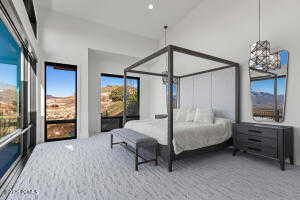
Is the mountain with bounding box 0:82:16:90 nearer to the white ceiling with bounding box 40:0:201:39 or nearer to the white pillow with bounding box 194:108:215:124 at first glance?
the white ceiling with bounding box 40:0:201:39

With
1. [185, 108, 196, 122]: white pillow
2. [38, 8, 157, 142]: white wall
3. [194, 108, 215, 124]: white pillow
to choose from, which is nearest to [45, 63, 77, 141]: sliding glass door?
[38, 8, 157, 142]: white wall

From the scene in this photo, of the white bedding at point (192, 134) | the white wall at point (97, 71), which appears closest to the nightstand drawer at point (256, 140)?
the white bedding at point (192, 134)

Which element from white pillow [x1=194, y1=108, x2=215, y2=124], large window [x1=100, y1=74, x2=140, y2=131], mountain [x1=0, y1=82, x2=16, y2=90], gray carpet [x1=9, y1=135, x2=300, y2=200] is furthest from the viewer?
large window [x1=100, y1=74, x2=140, y2=131]

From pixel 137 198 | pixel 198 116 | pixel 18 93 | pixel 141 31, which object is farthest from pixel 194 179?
pixel 141 31

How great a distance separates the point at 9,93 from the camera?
9.53ft

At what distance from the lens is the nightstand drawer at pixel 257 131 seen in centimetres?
273

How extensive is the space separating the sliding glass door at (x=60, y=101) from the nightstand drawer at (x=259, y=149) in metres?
4.74

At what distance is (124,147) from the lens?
3889 millimetres

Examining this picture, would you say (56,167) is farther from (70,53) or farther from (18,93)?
(70,53)

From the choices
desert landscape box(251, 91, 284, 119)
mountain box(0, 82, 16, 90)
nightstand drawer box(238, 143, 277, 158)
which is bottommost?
nightstand drawer box(238, 143, 277, 158)

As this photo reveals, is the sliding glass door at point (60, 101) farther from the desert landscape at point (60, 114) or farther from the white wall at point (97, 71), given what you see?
the white wall at point (97, 71)

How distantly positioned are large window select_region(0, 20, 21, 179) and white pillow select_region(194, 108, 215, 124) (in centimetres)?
383

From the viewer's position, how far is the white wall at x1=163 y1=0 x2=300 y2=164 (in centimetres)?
Answer: 286

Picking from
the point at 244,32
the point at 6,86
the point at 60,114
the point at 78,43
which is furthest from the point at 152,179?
the point at 78,43
